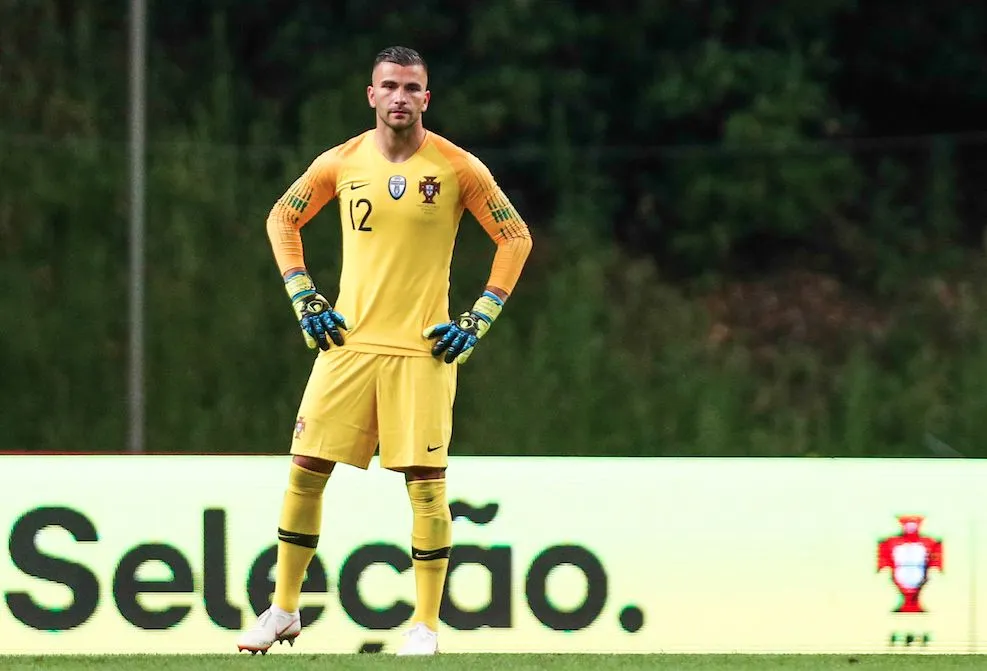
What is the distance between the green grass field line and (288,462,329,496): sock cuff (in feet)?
1.72

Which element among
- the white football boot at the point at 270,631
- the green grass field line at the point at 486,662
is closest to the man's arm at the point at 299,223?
the white football boot at the point at 270,631

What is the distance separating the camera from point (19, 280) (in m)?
16.6

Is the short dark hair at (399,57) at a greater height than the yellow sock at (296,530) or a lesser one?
greater

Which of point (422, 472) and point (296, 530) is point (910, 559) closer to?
point (422, 472)

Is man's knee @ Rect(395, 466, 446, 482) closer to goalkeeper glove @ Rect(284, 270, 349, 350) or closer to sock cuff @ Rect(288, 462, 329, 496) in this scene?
sock cuff @ Rect(288, 462, 329, 496)

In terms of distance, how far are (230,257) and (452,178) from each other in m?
11.3

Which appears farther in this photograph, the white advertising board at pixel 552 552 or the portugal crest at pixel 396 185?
the white advertising board at pixel 552 552

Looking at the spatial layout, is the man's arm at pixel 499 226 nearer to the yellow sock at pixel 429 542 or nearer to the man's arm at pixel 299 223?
the man's arm at pixel 299 223

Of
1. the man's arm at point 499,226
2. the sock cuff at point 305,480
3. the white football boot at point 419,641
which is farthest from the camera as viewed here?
the man's arm at point 499,226

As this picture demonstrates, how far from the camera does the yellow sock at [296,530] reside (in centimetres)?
607

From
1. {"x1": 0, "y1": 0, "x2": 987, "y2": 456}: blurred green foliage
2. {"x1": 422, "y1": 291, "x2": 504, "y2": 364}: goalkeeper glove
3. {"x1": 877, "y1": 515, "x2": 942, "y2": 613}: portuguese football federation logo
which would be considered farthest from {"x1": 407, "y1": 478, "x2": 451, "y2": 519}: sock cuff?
{"x1": 0, "y1": 0, "x2": 987, "y2": 456}: blurred green foliage

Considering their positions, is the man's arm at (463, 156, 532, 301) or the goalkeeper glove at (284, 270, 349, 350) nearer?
the goalkeeper glove at (284, 270, 349, 350)

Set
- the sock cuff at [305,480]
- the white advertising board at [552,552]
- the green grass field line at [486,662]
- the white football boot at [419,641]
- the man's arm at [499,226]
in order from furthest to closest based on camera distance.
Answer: the white advertising board at [552,552], the man's arm at [499,226], the sock cuff at [305,480], the white football boot at [419,641], the green grass field line at [486,662]

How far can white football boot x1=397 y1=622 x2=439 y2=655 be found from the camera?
5.97 metres
